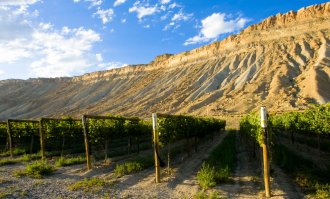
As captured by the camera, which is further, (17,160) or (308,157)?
(17,160)

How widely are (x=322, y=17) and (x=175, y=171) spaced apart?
9519 centimetres

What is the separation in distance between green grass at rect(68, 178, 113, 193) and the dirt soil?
23 cm

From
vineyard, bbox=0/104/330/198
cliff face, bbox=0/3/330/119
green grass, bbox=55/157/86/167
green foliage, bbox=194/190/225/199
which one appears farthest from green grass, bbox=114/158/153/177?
cliff face, bbox=0/3/330/119

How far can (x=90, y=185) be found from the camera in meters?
14.4

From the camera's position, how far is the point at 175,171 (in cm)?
1714

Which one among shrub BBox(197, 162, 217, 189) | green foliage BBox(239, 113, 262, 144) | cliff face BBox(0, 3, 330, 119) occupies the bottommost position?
shrub BBox(197, 162, 217, 189)

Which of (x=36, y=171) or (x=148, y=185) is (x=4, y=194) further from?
(x=148, y=185)

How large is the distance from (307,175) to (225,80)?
3172 inches

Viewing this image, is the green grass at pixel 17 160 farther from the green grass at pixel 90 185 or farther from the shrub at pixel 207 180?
the shrub at pixel 207 180

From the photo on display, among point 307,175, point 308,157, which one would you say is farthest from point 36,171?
point 308,157

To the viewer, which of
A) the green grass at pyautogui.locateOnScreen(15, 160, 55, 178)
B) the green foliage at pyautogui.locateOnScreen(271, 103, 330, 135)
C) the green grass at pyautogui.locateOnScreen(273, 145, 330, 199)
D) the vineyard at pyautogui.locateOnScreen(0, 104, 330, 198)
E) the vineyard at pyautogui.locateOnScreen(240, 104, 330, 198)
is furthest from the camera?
the green foliage at pyautogui.locateOnScreen(271, 103, 330, 135)

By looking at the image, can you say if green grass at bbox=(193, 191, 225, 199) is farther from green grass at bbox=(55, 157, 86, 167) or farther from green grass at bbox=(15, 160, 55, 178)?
green grass at bbox=(55, 157, 86, 167)

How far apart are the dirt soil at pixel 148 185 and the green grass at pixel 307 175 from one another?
0.36m

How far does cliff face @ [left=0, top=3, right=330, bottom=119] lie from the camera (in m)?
75.1
